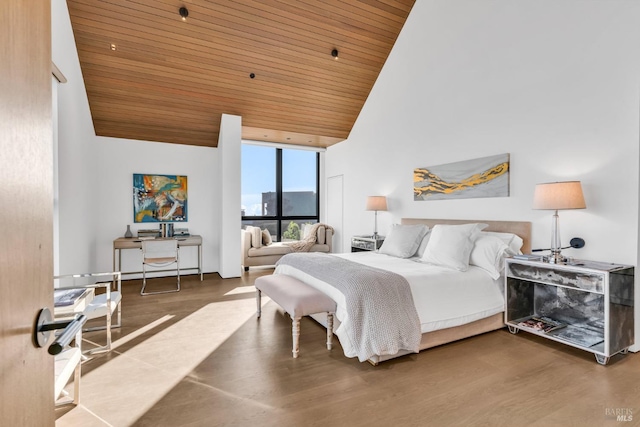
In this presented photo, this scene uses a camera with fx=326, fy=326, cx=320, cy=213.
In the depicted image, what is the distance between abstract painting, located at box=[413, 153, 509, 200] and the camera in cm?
361

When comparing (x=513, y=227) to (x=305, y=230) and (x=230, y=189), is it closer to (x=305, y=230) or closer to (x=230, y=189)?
(x=230, y=189)

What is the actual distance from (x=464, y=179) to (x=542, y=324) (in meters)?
1.78

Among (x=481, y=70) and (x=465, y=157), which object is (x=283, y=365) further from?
(x=481, y=70)

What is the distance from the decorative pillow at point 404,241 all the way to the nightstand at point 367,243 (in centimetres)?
87

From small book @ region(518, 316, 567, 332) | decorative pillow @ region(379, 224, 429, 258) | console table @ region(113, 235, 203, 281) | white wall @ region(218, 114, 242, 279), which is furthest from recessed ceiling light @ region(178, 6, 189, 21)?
small book @ region(518, 316, 567, 332)

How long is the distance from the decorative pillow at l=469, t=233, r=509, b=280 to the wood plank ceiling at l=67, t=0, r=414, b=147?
11.4 feet

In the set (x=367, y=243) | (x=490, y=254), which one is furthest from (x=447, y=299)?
(x=367, y=243)

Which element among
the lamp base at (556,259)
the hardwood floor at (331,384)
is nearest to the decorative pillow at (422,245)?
the hardwood floor at (331,384)

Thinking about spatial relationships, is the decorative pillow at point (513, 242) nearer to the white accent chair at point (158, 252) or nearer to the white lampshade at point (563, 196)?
the white lampshade at point (563, 196)

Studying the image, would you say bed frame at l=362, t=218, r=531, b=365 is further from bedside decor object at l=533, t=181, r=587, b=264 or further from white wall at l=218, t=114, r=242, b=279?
white wall at l=218, t=114, r=242, b=279

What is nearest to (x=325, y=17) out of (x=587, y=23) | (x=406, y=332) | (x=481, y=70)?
(x=481, y=70)

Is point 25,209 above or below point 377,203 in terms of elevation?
below

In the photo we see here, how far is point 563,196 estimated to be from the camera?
8.86ft

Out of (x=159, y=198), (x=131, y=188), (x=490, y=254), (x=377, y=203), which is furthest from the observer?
(x=159, y=198)
